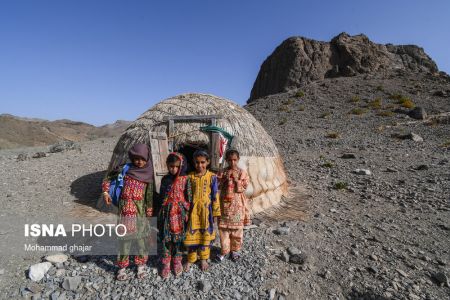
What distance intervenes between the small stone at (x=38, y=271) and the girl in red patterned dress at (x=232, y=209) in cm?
218

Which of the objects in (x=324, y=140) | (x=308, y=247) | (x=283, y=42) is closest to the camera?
(x=308, y=247)

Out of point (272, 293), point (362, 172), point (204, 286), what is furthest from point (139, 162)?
point (362, 172)

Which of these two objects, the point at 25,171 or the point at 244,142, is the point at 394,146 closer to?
the point at 244,142

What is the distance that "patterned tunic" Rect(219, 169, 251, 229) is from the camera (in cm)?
375

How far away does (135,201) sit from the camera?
3312 mm

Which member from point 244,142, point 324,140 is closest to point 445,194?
point 244,142

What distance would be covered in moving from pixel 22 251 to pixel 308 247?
4278 mm

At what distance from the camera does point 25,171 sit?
28.5 ft

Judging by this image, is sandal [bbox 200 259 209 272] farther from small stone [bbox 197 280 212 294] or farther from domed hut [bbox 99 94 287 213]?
domed hut [bbox 99 94 287 213]

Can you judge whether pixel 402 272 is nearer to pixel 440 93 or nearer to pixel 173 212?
pixel 173 212

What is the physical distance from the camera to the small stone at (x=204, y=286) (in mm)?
3150

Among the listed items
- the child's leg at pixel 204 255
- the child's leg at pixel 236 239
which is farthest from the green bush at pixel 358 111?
the child's leg at pixel 204 255

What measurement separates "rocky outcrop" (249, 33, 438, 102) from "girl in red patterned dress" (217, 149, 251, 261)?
2605 centimetres

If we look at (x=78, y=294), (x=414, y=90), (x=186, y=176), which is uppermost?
(x=414, y=90)
